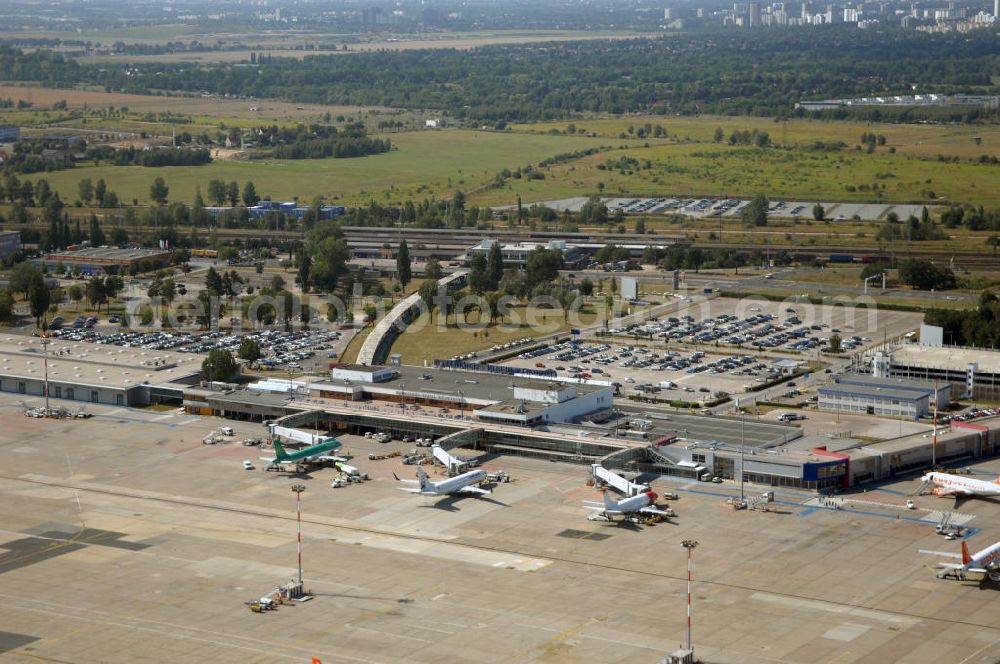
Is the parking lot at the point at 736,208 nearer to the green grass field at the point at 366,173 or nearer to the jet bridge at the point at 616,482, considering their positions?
the green grass field at the point at 366,173

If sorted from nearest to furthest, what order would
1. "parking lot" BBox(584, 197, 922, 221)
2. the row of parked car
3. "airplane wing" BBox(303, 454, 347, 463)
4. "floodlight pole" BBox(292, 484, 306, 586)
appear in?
"floodlight pole" BBox(292, 484, 306, 586)
"airplane wing" BBox(303, 454, 347, 463)
the row of parked car
"parking lot" BBox(584, 197, 922, 221)

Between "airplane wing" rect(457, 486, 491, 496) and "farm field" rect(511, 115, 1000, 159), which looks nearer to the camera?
"airplane wing" rect(457, 486, 491, 496)

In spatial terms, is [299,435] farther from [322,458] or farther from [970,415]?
[970,415]

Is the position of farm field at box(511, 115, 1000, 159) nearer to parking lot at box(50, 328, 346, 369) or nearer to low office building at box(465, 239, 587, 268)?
low office building at box(465, 239, 587, 268)

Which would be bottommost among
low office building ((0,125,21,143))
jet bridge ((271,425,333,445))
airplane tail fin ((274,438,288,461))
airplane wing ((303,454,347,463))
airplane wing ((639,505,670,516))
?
airplane wing ((639,505,670,516))

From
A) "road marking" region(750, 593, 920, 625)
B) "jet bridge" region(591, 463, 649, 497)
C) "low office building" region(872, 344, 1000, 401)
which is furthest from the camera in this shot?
"low office building" region(872, 344, 1000, 401)

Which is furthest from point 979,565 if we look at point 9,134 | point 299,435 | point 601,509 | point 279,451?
point 9,134

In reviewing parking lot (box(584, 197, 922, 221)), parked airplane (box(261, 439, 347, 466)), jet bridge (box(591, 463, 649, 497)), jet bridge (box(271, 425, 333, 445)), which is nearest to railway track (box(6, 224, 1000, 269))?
parking lot (box(584, 197, 922, 221))

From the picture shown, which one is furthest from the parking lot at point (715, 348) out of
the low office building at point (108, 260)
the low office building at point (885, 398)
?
the low office building at point (108, 260)
